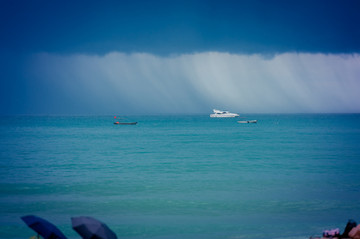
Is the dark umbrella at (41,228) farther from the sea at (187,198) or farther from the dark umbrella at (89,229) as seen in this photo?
the sea at (187,198)

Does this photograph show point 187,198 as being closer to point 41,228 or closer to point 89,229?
point 89,229

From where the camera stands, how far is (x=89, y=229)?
879 centimetres

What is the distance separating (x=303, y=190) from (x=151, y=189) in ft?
Answer: 28.0

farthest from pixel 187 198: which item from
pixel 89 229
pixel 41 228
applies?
pixel 41 228

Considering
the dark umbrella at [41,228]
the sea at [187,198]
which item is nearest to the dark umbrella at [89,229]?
the dark umbrella at [41,228]

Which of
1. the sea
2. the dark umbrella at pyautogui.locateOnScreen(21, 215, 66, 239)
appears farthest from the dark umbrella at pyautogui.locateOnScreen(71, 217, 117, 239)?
the sea

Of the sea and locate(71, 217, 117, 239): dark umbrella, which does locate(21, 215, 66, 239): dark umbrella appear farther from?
the sea

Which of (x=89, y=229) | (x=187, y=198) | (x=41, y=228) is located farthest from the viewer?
(x=187, y=198)

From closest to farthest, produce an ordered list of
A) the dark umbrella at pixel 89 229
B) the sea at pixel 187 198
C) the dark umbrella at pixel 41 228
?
the dark umbrella at pixel 89 229 → the dark umbrella at pixel 41 228 → the sea at pixel 187 198

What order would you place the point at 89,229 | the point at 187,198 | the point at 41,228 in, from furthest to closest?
the point at 187,198
the point at 41,228
the point at 89,229

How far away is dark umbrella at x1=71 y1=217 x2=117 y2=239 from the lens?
876cm

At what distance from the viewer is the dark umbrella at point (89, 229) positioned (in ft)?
28.7

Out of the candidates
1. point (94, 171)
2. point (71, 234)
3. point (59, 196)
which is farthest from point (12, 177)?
point (71, 234)

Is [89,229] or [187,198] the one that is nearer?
[89,229]
